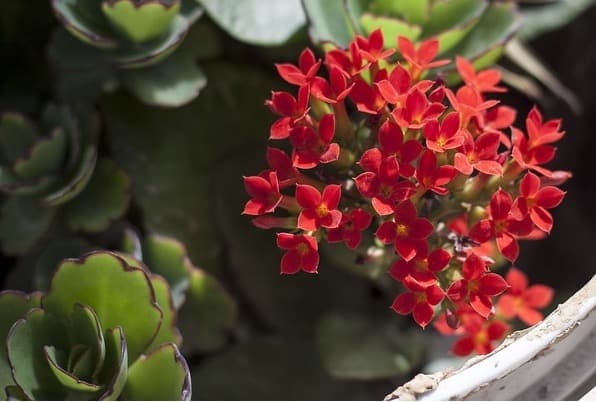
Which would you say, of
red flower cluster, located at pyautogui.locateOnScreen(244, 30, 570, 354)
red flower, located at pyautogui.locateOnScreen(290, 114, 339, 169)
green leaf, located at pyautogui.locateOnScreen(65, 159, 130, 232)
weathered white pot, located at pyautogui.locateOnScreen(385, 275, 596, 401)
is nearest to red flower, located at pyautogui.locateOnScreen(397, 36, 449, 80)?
red flower cluster, located at pyautogui.locateOnScreen(244, 30, 570, 354)

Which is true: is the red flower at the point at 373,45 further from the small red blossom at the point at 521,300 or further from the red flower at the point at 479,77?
the small red blossom at the point at 521,300

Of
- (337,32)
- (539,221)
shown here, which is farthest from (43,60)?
(539,221)

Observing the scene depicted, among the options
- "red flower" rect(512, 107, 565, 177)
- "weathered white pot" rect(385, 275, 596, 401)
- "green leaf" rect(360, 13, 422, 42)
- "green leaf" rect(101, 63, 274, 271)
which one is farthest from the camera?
"green leaf" rect(101, 63, 274, 271)

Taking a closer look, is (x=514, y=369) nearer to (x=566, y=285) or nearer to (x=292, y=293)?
(x=292, y=293)

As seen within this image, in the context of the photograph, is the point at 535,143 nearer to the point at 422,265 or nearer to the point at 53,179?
the point at 422,265

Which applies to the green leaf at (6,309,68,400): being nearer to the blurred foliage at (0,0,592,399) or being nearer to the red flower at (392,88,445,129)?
the blurred foliage at (0,0,592,399)

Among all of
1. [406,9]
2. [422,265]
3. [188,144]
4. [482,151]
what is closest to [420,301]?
[422,265]
